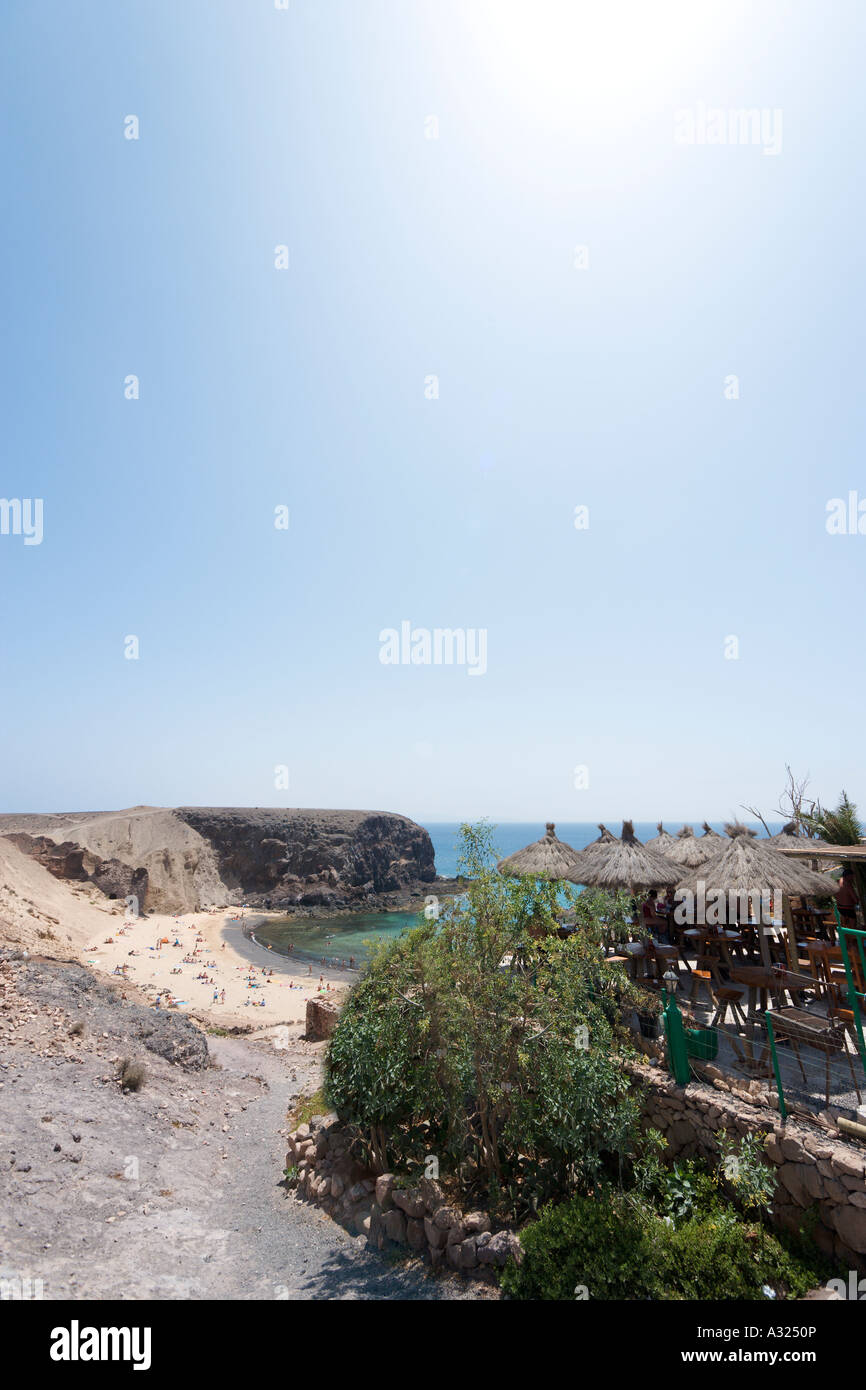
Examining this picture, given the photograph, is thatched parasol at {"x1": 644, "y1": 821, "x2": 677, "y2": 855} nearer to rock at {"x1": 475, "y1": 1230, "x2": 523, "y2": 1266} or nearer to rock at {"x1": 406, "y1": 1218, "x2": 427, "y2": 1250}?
rock at {"x1": 475, "y1": 1230, "x2": 523, "y2": 1266}

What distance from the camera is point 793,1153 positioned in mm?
7727

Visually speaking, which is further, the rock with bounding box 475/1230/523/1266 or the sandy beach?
the sandy beach

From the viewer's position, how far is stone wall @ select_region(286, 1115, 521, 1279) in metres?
8.94

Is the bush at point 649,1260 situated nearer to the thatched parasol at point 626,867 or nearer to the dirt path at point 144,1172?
the dirt path at point 144,1172

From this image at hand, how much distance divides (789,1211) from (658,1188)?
6.31ft

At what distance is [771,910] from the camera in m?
13.4

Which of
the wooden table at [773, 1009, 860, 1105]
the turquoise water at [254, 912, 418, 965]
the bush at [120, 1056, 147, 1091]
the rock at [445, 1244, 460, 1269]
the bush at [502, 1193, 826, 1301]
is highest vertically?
the wooden table at [773, 1009, 860, 1105]

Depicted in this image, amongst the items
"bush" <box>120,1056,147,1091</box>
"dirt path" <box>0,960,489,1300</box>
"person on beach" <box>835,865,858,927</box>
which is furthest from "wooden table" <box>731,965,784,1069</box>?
"bush" <box>120,1056,147,1091</box>

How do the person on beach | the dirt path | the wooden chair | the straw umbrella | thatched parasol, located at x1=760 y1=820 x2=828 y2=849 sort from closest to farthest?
1. the dirt path
2. the wooden chair
3. the straw umbrella
4. the person on beach
5. thatched parasol, located at x1=760 y1=820 x2=828 y2=849

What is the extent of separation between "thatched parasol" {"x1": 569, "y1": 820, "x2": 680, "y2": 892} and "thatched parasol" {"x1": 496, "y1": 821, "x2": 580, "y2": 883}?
866mm

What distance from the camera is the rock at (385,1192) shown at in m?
10.5

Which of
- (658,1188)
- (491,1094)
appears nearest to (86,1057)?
(491,1094)

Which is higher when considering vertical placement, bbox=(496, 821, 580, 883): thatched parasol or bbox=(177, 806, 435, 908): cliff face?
bbox=(496, 821, 580, 883): thatched parasol
